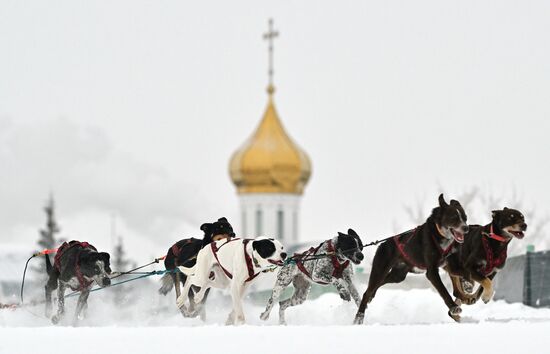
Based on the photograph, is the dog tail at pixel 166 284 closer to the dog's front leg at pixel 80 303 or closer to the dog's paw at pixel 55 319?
the dog's front leg at pixel 80 303

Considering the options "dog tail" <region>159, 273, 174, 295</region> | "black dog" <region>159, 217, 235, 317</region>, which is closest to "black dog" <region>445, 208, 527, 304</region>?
"black dog" <region>159, 217, 235, 317</region>

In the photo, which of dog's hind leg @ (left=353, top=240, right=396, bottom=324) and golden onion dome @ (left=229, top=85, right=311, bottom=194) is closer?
dog's hind leg @ (left=353, top=240, right=396, bottom=324)

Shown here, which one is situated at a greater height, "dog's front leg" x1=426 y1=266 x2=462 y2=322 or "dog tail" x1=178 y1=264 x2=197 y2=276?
"dog tail" x1=178 y1=264 x2=197 y2=276

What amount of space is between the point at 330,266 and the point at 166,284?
4366 mm

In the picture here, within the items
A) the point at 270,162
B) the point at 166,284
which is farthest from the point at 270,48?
the point at 166,284

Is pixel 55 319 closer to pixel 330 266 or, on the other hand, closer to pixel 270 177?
pixel 330 266

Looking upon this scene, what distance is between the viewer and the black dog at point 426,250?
1444 cm

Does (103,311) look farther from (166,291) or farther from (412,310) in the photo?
(412,310)

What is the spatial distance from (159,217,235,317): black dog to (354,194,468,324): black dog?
7.76ft

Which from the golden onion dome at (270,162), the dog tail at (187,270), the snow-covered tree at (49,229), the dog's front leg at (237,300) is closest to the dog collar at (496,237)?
the dog's front leg at (237,300)

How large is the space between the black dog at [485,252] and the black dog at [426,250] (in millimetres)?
358

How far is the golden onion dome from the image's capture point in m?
89.5

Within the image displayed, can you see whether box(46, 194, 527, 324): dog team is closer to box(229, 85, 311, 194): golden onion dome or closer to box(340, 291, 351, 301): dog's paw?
box(340, 291, 351, 301): dog's paw

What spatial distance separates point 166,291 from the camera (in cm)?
1944
